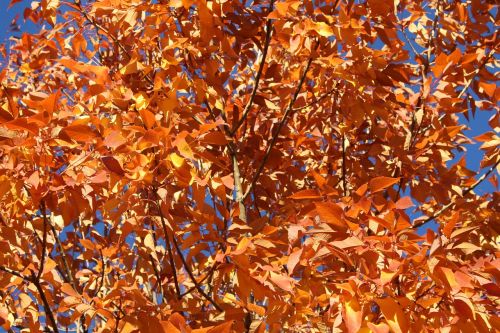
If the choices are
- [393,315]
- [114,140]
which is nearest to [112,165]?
[114,140]

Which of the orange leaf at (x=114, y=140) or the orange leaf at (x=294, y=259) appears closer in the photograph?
the orange leaf at (x=294, y=259)

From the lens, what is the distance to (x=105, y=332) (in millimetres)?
2539

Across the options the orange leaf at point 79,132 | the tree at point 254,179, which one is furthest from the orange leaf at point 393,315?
the orange leaf at point 79,132

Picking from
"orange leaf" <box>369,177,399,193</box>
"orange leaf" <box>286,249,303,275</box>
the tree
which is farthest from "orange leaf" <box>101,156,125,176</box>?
"orange leaf" <box>369,177,399,193</box>

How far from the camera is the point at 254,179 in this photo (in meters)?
2.61

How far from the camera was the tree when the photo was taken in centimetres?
169

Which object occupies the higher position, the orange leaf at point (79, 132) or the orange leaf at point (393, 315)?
the orange leaf at point (79, 132)

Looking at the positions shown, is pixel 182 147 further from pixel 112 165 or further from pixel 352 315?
pixel 352 315

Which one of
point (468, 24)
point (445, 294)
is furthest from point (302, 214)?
point (468, 24)

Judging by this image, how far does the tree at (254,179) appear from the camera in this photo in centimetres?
169

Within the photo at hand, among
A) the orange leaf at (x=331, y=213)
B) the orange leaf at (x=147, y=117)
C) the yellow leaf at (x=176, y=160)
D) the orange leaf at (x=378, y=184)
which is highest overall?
the orange leaf at (x=147, y=117)

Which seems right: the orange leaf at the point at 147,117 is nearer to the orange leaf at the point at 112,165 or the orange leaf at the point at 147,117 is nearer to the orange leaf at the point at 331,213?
the orange leaf at the point at 112,165

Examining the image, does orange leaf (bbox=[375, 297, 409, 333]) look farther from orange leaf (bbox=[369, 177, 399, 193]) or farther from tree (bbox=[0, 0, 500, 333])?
orange leaf (bbox=[369, 177, 399, 193])

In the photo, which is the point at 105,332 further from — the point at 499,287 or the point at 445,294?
the point at 499,287
